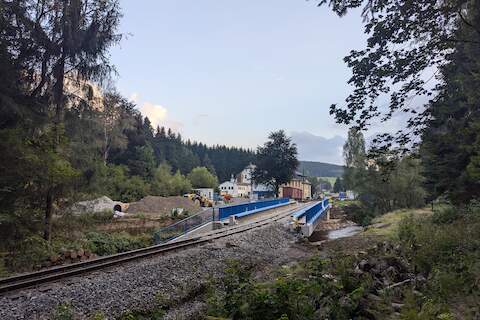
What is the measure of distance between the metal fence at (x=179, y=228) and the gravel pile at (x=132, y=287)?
20.4ft

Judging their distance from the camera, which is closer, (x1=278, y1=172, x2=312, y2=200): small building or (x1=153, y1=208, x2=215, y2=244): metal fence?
(x1=153, y1=208, x2=215, y2=244): metal fence

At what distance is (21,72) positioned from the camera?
1667cm

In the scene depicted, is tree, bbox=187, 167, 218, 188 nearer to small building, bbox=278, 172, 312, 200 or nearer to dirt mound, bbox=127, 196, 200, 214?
small building, bbox=278, 172, 312, 200

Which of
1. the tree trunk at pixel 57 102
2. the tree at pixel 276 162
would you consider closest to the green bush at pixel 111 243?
the tree trunk at pixel 57 102

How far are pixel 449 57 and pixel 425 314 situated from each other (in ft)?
23.7

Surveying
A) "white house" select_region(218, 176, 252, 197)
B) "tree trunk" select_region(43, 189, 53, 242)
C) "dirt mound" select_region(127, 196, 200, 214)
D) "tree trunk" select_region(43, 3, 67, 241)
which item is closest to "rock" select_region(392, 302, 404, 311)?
"tree trunk" select_region(43, 3, 67, 241)

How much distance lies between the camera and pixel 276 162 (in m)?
73.9

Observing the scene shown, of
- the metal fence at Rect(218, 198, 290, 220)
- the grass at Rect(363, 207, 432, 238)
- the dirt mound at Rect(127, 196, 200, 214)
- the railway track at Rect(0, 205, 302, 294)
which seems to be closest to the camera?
the railway track at Rect(0, 205, 302, 294)

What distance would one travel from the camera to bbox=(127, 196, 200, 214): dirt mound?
4506 centimetres

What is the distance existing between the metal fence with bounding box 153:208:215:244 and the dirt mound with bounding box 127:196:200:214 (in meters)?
18.3

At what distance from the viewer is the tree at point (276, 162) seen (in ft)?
243

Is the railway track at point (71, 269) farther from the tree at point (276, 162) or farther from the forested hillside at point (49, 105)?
the tree at point (276, 162)

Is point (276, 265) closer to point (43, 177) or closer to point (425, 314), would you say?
point (43, 177)

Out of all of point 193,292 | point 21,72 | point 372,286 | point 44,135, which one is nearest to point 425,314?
point 372,286
